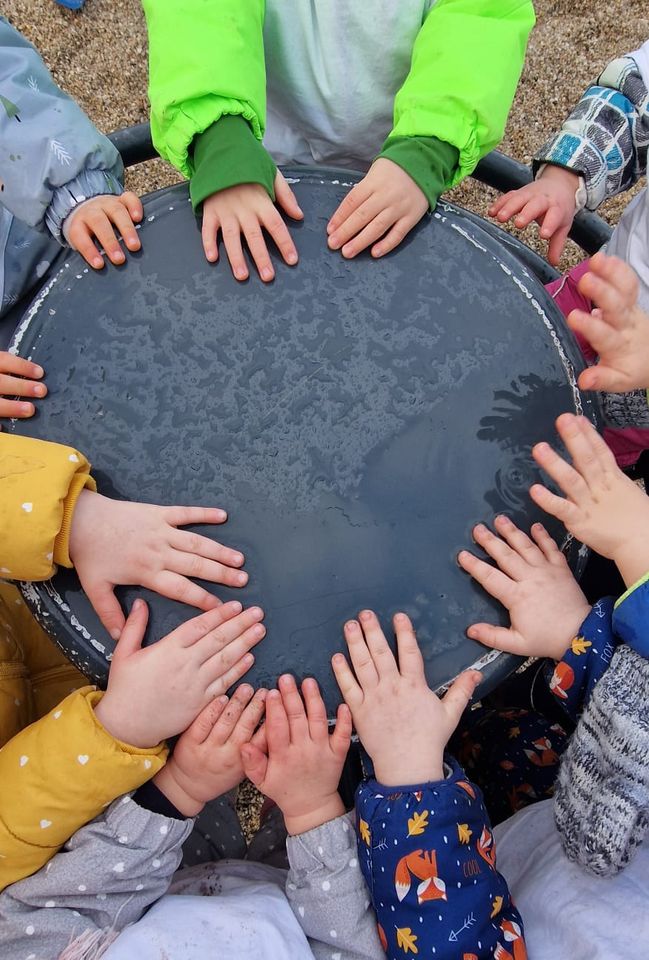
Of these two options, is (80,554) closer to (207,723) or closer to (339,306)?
(207,723)

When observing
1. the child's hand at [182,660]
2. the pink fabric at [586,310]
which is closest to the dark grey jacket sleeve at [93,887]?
the child's hand at [182,660]

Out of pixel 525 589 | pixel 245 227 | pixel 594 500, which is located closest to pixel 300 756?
pixel 525 589

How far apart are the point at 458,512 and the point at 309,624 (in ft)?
0.59

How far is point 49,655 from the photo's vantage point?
3.11ft

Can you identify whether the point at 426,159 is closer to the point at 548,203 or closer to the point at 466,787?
the point at 548,203

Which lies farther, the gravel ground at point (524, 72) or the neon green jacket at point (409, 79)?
the gravel ground at point (524, 72)

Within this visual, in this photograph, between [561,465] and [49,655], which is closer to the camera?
[561,465]

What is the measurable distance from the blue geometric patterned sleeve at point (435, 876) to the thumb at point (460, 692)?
0.27ft

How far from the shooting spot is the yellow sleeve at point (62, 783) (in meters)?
0.70

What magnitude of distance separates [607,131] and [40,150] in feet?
2.33

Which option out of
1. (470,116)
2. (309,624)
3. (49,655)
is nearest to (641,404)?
(470,116)

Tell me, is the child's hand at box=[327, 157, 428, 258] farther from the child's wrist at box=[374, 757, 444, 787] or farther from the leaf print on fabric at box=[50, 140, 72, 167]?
the child's wrist at box=[374, 757, 444, 787]

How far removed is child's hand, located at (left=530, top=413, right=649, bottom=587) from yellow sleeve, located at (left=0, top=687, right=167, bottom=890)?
0.48m

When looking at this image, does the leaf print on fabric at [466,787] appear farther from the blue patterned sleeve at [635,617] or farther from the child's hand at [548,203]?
the child's hand at [548,203]
